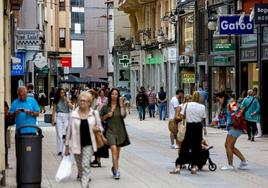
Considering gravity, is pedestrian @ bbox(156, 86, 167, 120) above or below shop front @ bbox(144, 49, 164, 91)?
below

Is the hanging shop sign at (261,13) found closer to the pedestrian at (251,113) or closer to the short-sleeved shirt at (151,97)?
the pedestrian at (251,113)

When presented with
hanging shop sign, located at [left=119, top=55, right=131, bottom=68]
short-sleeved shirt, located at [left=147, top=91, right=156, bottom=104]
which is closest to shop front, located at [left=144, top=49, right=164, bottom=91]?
short-sleeved shirt, located at [left=147, top=91, right=156, bottom=104]

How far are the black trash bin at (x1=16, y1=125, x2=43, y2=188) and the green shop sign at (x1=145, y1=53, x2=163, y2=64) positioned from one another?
36585 mm

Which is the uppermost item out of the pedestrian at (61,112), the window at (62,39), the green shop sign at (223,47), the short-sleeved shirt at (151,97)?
the window at (62,39)

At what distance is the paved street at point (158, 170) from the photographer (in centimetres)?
1495

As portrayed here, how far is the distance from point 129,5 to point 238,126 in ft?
135

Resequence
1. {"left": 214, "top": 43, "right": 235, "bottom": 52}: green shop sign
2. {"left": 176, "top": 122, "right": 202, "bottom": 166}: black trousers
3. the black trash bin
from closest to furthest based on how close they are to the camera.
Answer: the black trash bin → {"left": 176, "top": 122, "right": 202, "bottom": 166}: black trousers → {"left": 214, "top": 43, "right": 235, "bottom": 52}: green shop sign

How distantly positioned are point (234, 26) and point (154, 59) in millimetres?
24226

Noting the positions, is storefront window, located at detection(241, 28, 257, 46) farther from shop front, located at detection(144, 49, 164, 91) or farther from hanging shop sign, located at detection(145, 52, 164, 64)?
hanging shop sign, located at detection(145, 52, 164, 64)

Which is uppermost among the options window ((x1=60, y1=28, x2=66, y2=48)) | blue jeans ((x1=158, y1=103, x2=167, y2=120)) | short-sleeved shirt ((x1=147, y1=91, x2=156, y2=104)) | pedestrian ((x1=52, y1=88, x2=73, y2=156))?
window ((x1=60, y1=28, x2=66, y2=48))

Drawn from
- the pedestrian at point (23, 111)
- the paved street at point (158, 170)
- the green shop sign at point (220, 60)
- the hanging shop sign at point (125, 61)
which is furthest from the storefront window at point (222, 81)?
the hanging shop sign at point (125, 61)

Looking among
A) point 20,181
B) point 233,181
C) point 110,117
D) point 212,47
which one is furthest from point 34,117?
point 212,47

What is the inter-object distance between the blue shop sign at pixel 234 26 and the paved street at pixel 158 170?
404 cm

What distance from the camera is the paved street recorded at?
15.0 metres
